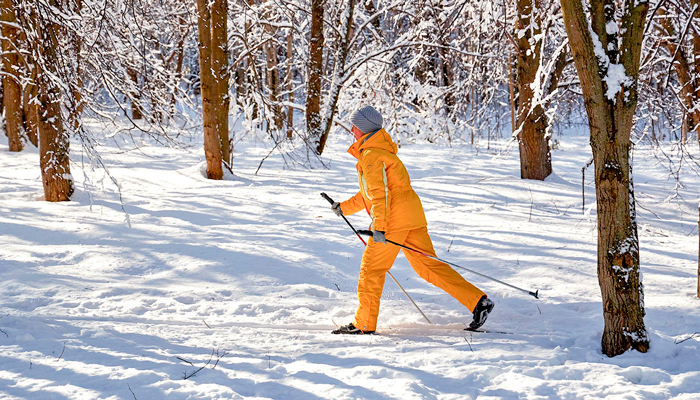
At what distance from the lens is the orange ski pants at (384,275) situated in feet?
13.8

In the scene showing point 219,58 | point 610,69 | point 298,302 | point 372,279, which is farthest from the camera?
point 219,58

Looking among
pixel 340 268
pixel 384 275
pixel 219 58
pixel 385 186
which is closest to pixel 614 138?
pixel 385 186

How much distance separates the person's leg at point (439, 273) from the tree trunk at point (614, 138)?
1.00m

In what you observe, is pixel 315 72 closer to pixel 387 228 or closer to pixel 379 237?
pixel 387 228

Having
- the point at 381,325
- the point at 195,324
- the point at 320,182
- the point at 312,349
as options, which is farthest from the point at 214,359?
the point at 320,182

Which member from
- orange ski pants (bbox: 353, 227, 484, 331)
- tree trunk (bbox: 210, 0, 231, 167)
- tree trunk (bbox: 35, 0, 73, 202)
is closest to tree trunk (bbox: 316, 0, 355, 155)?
tree trunk (bbox: 210, 0, 231, 167)

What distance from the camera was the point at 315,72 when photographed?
1241 centimetres

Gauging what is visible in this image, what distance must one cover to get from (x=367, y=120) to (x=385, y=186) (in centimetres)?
52

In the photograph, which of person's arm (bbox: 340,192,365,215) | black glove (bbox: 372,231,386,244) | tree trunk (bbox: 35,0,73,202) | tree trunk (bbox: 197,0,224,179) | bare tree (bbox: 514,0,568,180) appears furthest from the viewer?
tree trunk (bbox: 197,0,224,179)

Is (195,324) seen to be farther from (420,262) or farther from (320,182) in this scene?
(320,182)

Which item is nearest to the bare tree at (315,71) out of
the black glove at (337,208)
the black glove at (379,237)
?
the black glove at (337,208)

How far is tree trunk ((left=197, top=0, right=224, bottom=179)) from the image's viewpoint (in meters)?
10.3

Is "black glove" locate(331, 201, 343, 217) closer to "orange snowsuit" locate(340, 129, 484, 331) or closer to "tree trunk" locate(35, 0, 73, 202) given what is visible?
"orange snowsuit" locate(340, 129, 484, 331)

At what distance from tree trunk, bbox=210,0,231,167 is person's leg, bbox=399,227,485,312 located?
705cm
